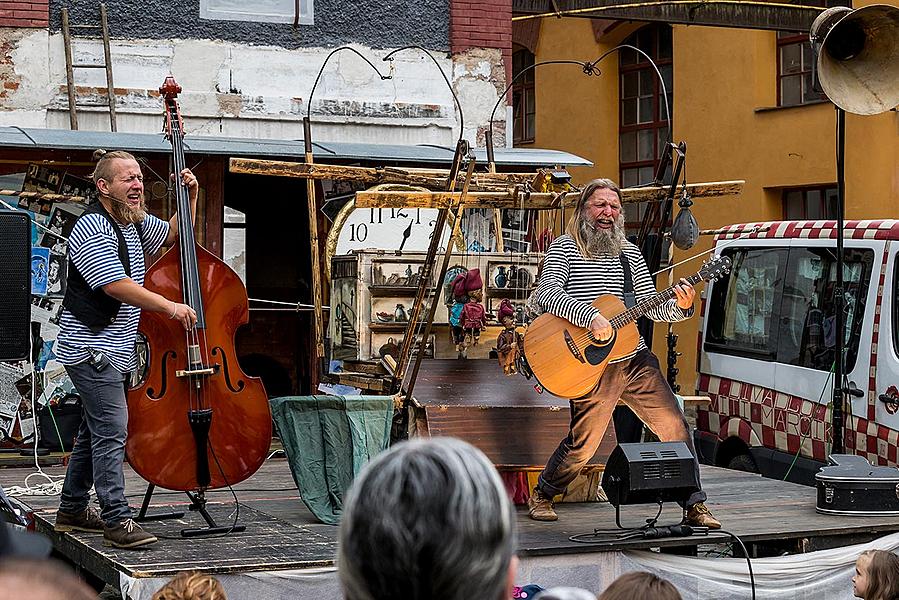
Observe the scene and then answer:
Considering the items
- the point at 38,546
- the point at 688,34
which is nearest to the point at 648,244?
the point at 38,546

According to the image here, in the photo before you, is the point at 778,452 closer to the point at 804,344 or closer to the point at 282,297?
the point at 804,344

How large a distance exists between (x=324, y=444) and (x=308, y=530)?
502 millimetres

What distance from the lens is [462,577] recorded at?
6.34 feet

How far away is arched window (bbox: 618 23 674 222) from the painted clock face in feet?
34.3

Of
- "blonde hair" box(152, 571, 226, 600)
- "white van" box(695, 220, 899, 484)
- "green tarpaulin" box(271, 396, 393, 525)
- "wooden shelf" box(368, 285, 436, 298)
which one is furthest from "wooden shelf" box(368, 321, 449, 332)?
"blonde hair" box(152, 571, 226, 600)

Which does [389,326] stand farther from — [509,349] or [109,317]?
[109,317]

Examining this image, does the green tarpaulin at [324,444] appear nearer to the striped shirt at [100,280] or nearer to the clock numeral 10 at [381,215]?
the striped shirt at [100,280]

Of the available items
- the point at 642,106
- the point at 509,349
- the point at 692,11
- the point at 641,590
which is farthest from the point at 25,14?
the point at 642,106

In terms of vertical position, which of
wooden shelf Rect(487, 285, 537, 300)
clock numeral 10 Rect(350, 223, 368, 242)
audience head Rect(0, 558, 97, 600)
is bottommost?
audience head Rect(0, 558, 97, 600)

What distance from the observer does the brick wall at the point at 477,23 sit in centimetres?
1241

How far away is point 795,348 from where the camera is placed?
9.35 m

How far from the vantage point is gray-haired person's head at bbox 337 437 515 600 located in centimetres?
192

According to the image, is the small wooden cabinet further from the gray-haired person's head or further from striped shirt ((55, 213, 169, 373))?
the gray-haired person's head

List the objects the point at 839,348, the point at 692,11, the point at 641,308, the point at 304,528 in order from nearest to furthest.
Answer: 1. the point at 641,308
2. the point at 304,528
3. the point at 839,348
4. the point at 692,11
